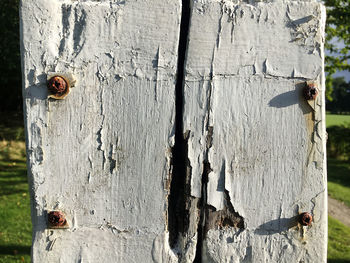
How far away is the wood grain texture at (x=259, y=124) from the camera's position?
1217 mm

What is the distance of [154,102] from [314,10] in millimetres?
654

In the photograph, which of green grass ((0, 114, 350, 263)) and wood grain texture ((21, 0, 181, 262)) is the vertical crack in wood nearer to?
wood grain texture ((21, 0, 181, 262))

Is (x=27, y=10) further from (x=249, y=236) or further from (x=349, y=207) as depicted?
(x=349, y=207)

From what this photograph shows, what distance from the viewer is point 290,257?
127 cm

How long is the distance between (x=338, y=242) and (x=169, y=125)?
5.13 meters

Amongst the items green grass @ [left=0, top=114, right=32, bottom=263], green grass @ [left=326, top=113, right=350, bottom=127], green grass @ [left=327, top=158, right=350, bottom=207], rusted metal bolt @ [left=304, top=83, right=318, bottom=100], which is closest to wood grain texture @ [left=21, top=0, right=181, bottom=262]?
rusted metal bolt @ [left=304, top=83, right=318, bottom=100]

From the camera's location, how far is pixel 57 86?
1.17 meters

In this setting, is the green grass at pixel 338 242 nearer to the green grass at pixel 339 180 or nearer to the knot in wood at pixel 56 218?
the green grass at pixel 339 180

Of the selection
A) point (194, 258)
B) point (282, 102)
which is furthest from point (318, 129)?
point (194, 258)

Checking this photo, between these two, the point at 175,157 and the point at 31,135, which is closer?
the point at 31,135

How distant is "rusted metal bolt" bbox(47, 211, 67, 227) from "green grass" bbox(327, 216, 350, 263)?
14.5 ft

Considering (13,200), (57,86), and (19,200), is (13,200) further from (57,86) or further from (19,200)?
(57,86)

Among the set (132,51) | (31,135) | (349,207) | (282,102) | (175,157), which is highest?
(132,51)

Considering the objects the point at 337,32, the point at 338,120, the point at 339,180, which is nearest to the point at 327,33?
the point at 337,32
